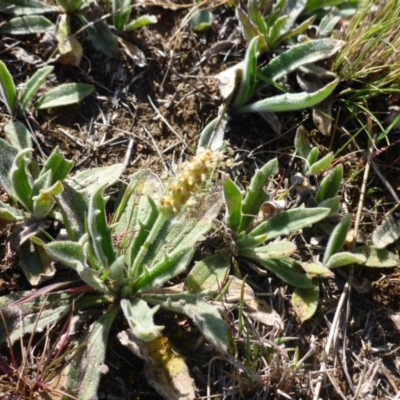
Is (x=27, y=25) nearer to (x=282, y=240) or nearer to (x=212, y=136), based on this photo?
(x=212, y=136)

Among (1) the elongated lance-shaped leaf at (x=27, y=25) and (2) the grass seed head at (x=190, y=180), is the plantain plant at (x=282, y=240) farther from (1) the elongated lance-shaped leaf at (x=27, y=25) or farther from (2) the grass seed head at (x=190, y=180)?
(1) the elongated lance-shaped leaf at (x=27, y=25)

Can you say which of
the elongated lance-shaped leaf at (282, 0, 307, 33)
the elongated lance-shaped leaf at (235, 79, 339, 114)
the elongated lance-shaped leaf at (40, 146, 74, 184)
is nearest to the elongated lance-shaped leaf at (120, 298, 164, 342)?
the elongated lance-shaped leaf at (40, 146, 74, 184)

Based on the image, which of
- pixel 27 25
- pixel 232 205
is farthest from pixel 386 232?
pixel 27 25

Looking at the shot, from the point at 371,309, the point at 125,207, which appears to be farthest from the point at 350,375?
the point at 125,207

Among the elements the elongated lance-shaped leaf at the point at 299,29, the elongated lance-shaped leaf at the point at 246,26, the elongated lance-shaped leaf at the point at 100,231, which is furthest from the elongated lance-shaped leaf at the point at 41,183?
the elongated lance-shaped leaf at the point at 299,29

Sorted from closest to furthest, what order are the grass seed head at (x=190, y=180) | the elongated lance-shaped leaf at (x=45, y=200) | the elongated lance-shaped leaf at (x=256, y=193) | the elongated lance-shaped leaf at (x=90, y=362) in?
the grass seed head at (x=190, y=180) → the elongated lance-shaped leaf at (x=90, y=362) → the elongated lance-shaped leaf at (x=45, y=200) → the elongated lance-shaped leaf at (x=256, y=193)

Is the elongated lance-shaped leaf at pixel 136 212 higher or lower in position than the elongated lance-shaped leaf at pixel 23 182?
lower
